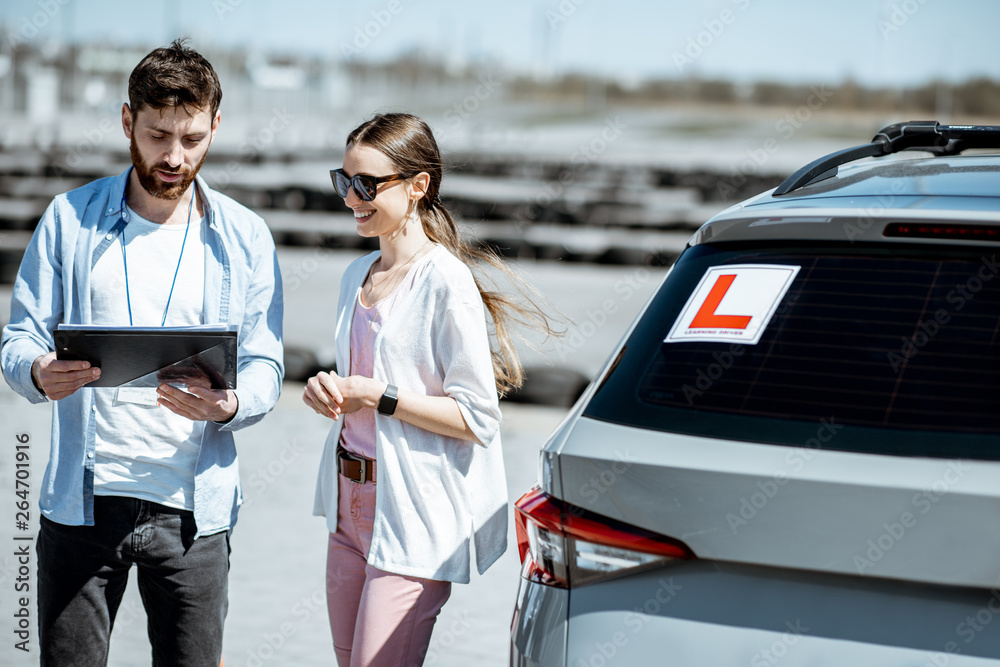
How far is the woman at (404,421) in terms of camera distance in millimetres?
2441

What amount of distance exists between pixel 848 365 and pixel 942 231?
345mm

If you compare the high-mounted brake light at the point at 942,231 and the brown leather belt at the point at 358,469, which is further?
the brown leather belt at the point at 358,469

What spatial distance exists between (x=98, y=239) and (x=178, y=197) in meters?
0.23

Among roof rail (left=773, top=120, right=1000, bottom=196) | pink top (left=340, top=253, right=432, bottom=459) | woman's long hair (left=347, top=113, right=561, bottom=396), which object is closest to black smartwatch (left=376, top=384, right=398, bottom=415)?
pink top (left=340, top=253, right=432, bottom=459)

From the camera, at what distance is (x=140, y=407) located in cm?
251

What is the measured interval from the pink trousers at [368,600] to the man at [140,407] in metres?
0.32

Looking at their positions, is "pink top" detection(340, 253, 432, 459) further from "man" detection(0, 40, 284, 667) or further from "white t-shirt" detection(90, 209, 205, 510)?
"white t-shirt" detection(90, 209, 205, 510)

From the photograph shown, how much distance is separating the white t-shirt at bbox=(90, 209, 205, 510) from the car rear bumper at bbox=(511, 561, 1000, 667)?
1148 mm

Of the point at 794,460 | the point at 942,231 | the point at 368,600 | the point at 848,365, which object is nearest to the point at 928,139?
the point at 942,231

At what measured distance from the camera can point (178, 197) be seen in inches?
100.0

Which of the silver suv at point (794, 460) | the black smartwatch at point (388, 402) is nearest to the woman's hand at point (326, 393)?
the black smartwatch at point (388, 402)

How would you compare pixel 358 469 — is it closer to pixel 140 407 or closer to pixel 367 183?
pixel 140 407

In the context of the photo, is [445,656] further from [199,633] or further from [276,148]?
[276,148]

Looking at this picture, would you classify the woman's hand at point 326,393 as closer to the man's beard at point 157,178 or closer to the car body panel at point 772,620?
the man's beard at point 157,178
